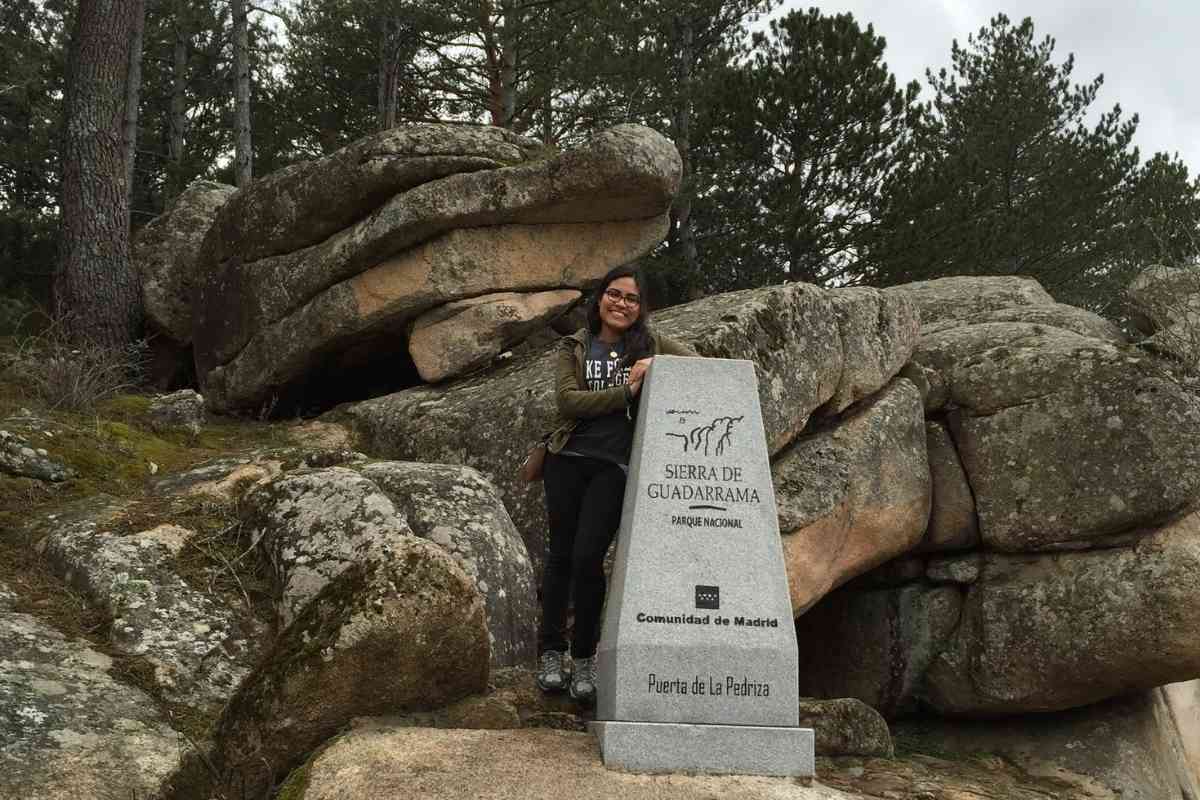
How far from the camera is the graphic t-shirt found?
21.2 ft

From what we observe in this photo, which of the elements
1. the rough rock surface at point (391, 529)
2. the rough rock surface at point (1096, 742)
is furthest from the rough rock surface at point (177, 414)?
the rough rock surface at point (1096, 742)

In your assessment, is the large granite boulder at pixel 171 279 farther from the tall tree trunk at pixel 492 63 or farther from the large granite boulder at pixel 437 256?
the tall tree trunk at pixel 492 63

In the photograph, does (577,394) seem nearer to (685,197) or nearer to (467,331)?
(467,331)

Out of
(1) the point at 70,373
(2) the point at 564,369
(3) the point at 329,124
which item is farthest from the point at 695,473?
(3) the point at 329,124

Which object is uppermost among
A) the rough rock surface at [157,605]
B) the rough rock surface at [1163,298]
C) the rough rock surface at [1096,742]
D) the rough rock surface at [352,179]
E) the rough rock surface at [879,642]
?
the rough rock surface at [352,179]

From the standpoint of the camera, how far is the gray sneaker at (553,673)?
6371mm

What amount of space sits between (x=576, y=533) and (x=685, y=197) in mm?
14906

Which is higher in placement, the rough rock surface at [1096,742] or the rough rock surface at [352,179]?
the rough rock surface at [352,179]

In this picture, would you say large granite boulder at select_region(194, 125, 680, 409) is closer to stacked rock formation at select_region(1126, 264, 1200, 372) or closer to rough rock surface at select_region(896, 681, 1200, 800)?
rough rock surface at select_region(896, 681, 1200, 800)

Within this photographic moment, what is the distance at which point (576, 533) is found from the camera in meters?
6.41

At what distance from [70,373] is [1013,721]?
10044 mm

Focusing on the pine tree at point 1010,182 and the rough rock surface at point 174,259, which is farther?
the pine tree at point 1010,182

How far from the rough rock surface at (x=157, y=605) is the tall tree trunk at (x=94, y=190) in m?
6.76

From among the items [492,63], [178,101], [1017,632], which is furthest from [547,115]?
[1017,632]
